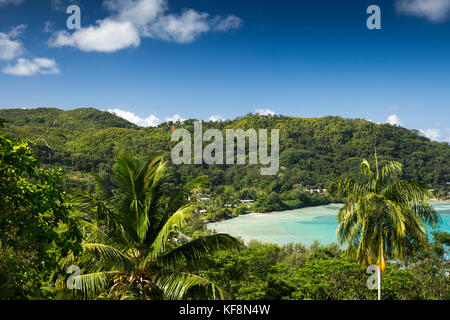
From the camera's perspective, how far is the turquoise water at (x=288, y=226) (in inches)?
1483

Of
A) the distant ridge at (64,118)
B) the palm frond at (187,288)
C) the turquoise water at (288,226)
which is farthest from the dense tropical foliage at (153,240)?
the distant ridge at (64,118)

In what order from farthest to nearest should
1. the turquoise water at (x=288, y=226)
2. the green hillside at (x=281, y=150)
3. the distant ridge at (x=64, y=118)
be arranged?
the distant ridge at (x=64, y=118), the green hillside at (x=281, y=150), the turquoise water at (x=288, y=226)

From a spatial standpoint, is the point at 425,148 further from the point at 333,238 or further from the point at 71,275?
the point at 71,275

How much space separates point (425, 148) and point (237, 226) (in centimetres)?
5892

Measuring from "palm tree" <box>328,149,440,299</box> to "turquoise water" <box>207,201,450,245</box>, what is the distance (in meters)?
27.8

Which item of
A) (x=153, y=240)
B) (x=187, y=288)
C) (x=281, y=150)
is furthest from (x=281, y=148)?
(x=187, y=288)

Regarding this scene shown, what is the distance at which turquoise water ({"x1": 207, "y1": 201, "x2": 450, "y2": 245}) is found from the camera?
37.7 m

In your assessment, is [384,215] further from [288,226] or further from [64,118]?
[64,118]

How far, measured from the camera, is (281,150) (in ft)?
273

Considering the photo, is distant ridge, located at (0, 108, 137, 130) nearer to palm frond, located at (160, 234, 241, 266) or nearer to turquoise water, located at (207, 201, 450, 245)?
turquoise water, located at (207, 201, 450, 245)

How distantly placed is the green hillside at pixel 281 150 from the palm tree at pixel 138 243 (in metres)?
45.5

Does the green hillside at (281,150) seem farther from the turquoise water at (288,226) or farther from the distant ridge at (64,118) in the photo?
the turquoise water at (288,226)

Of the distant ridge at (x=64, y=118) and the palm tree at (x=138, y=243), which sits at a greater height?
the distant ridge at (x=64, y=118)

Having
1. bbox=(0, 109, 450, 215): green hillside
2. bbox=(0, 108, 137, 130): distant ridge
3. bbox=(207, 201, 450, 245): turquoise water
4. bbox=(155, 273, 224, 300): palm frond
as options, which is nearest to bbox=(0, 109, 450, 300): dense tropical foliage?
bbox=(155, 273, 224, 300): palm frond
